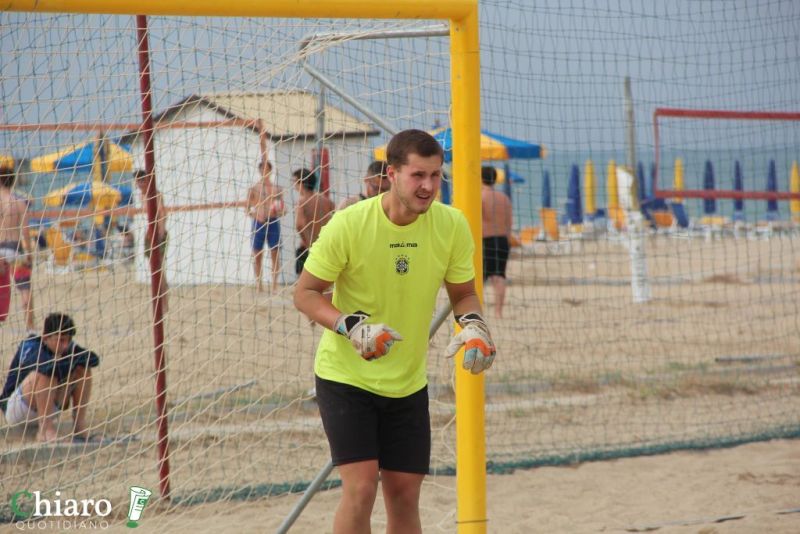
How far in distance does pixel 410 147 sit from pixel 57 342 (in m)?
2.93

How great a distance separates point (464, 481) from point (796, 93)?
5.31 metres

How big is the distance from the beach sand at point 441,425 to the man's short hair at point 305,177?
0.56 metres

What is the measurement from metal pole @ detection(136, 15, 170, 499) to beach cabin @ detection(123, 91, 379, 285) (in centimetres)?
8

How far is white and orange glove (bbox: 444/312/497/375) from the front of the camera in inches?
132

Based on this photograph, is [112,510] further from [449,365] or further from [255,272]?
[449,365]

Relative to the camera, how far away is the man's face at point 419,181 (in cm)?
341

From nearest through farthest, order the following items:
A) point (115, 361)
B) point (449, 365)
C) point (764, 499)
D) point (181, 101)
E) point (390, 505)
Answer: point (390, 505) → point (181, 101) → point (764, 499) → point (115, 361) → point (449, 365)

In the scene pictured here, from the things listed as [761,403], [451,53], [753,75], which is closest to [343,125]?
[451,53]

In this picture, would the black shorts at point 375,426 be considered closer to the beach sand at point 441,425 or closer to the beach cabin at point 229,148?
the beach sand at point 441,425

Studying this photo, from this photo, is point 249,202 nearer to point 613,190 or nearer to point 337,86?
point 337,86

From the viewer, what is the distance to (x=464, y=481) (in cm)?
387

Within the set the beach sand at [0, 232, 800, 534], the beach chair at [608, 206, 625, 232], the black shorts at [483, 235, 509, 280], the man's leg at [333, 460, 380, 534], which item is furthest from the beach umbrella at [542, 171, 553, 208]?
the man's leg at [333, 460, 380, 534]

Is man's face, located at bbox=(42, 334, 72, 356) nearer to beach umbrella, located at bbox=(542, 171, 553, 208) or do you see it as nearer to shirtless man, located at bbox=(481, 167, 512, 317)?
shirtless man, located at bbox=(481, 167, 512, 317)

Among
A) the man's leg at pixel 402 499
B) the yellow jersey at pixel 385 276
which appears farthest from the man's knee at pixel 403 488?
the yellow jersey at pixel 385 276
